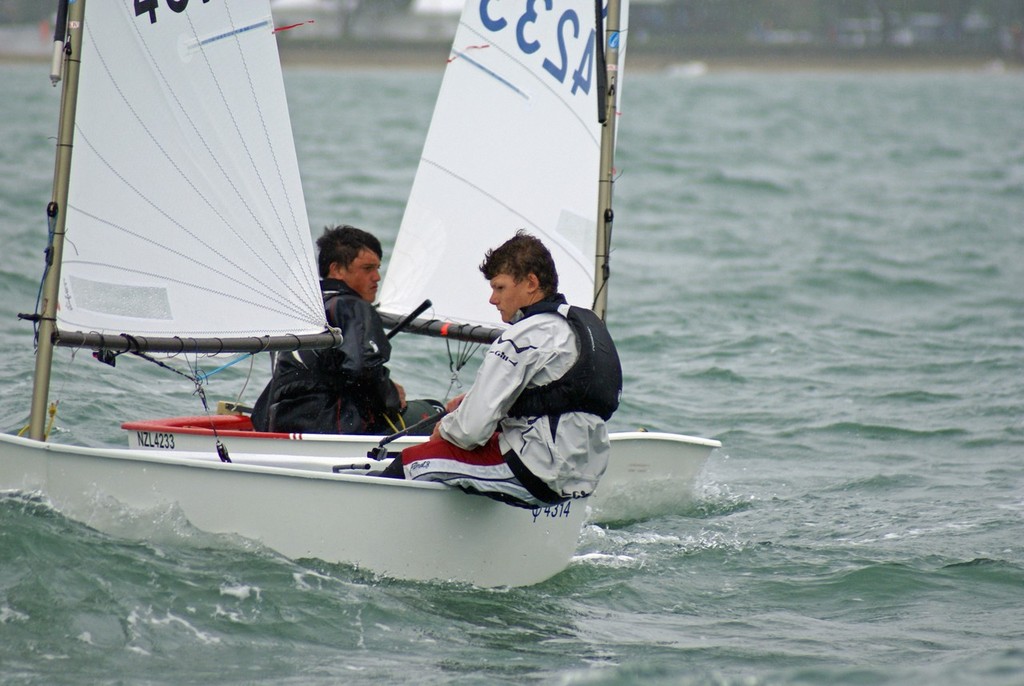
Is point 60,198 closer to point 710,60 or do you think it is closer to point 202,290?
point 202,290

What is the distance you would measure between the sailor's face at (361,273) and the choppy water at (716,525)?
40.1 inches

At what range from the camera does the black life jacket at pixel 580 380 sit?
328 centimetres

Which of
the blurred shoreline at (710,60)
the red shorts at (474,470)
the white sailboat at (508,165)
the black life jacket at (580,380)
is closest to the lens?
the black life jacket at (580,380)

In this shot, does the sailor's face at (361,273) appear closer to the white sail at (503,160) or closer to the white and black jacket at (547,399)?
the white sail at (503,160)


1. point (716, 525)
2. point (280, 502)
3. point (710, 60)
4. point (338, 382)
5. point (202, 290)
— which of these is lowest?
point (716, 525)

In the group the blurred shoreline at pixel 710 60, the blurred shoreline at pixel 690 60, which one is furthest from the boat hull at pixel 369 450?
the blurred shoreline at pixel 710 60

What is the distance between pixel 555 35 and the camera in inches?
197

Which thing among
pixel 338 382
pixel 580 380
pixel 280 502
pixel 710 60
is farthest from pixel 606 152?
pixel 710 60

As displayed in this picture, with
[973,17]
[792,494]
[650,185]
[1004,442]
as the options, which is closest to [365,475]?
[792,494]

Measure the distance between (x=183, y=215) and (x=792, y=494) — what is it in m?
2.47

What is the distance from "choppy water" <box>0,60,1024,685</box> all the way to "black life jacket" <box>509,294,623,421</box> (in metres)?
0.56

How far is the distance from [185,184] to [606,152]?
63.9 inches

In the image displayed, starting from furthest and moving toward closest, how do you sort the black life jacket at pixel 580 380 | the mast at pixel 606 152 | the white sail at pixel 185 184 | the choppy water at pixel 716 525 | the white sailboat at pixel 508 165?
the white sailboat at pixel 508 165 < the mast at pixel 606 152 < the white sail at pixel 185 184 < the black life jacket at pixel 580 380 < the choppy water at pixel 716 525

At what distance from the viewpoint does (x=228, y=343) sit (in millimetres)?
3869
